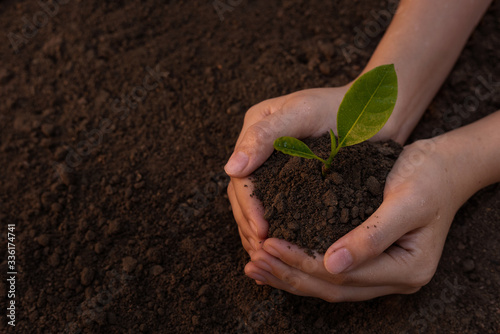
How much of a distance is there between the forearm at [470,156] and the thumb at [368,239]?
10.1 inches

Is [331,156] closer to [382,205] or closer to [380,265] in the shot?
[382,205]

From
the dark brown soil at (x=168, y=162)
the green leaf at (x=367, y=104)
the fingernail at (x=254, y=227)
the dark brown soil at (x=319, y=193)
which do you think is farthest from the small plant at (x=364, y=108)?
the dark brown soil at (x=168, y=162)

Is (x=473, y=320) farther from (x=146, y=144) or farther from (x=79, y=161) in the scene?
(x=79, y=161)

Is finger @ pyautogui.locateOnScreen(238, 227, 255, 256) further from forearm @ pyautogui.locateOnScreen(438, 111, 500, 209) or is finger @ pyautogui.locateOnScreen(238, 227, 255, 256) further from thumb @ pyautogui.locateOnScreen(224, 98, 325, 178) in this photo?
forearm @ pyautogui.locateOnScreen(438, 111, 500, 209)

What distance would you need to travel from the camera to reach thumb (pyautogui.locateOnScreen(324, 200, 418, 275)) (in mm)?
1005

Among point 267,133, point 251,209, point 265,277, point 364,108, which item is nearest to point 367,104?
point 364,108

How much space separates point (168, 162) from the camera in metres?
Answer: 1.52

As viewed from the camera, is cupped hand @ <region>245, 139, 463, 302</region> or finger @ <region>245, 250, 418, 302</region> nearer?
cupped hand @ <region>245, 139, 463, 302</region>

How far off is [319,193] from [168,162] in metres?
0.63

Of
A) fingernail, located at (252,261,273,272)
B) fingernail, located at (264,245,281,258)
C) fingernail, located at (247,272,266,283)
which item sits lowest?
fingernail, located at (247,272,266,283)

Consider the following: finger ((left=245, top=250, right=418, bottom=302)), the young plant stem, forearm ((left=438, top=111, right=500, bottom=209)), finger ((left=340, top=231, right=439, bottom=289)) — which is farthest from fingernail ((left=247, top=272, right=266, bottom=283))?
forearm ((left=438, top=111, right=500, bottom=209))

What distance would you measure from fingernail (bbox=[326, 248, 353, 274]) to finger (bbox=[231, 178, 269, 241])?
203 mm

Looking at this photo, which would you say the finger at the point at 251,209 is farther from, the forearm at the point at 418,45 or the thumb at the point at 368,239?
the forearm at the point at 418,45

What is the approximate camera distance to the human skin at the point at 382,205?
1.05m
